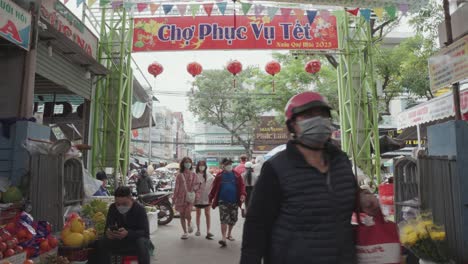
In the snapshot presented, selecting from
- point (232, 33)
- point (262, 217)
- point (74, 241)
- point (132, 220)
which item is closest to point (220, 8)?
point (232, 33)

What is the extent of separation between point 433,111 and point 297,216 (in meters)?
8.59

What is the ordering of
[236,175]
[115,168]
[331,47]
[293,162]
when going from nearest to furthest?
1. [293,162]
2. [236,175]
3. [115,168]
4. [331,47]

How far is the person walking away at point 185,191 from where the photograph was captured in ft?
27.1

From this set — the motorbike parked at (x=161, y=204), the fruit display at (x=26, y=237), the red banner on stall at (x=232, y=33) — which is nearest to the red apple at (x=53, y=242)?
the fruit display at (x=26, y=237)

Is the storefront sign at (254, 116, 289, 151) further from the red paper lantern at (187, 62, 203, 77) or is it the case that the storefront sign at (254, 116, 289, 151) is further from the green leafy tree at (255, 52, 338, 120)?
the red paper lantern at (187, 62, 203, 77)

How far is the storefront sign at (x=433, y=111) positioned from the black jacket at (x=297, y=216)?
25.2 ft

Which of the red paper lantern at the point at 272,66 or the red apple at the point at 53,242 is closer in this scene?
the red apple at the point at 53,242

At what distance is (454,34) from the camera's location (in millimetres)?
5227

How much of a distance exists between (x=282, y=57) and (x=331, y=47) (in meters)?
8.72

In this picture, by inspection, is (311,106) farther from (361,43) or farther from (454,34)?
(361,43)

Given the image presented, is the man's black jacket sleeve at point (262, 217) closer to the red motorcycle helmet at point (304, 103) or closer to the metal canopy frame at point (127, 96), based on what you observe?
the red motorcycle helmet at point (304, 103)

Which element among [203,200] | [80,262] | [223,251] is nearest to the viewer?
[80,262]

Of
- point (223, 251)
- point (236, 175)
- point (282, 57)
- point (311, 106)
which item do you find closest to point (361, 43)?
point (236, 175)

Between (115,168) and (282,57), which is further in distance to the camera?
(282,57)
